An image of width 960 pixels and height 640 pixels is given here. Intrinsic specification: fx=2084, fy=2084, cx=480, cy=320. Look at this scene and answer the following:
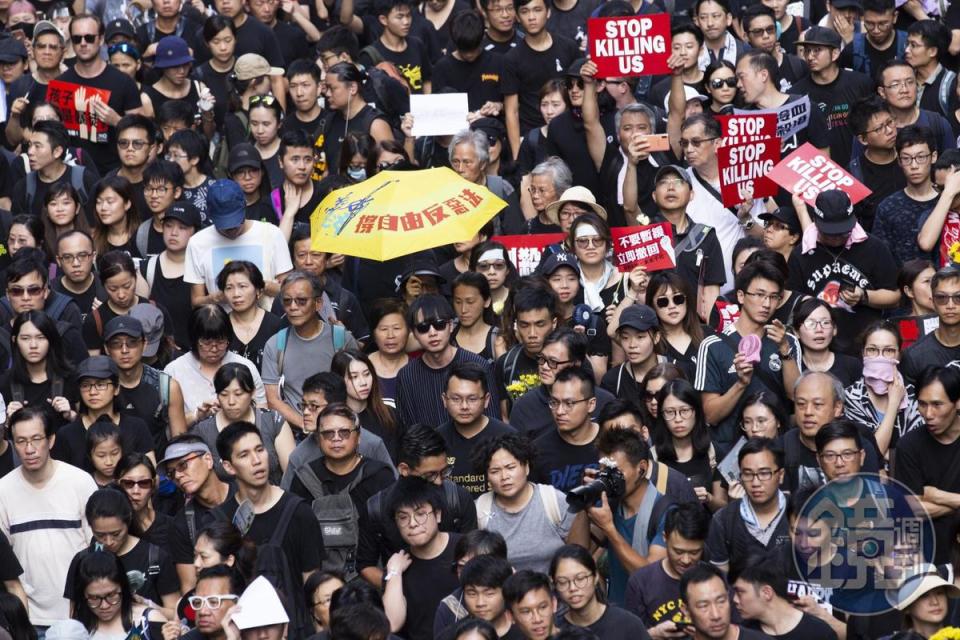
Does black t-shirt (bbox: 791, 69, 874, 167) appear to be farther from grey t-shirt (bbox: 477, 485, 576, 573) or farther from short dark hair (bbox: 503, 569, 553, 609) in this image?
short dark hair (bbox: 503, 569, 553, 609)

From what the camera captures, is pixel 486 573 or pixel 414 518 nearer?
pixel 486 573

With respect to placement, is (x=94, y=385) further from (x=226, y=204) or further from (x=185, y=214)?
(x=185, y=214)

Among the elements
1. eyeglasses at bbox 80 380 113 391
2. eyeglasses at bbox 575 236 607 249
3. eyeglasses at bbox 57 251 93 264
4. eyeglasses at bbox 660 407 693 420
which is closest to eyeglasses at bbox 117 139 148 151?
eyeglasses at bbox 57 251 93 264

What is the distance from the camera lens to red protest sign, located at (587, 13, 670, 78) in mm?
15383

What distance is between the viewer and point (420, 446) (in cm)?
1155

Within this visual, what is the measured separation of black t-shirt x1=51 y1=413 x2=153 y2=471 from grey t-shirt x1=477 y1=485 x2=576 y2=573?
98.4 inches

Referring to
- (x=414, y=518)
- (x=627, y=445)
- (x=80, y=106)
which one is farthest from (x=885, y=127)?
(x=80, y=106)

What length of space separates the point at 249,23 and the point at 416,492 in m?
7.93

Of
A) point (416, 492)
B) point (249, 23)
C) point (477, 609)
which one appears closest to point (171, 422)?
point (416, 492)

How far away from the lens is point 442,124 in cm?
1612

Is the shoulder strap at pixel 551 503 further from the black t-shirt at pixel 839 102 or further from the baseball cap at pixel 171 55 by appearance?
the baseball cap at pixel 171 55

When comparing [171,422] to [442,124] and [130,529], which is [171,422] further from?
[442,124]

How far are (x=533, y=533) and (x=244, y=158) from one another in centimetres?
504

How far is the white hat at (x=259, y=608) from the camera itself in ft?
34.1
